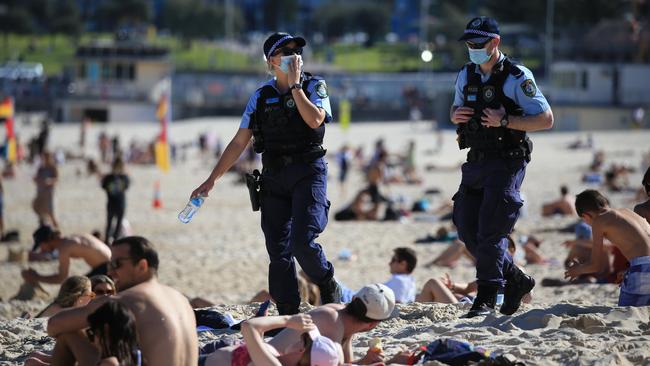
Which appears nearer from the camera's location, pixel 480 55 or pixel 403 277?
pixel 480 55

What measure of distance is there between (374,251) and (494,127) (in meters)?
9.01

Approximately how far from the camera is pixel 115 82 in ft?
Result: 205

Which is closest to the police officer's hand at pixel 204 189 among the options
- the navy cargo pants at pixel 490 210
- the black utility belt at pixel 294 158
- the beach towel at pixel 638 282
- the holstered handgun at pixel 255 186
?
the holstered handgun at pixel 255 186

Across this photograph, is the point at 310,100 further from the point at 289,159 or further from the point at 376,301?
the point at 376,301

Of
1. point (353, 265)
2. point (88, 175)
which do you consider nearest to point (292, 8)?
point (88, 175)

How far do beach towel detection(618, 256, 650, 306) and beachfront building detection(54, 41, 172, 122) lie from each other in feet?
174

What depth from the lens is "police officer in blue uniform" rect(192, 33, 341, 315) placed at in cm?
668

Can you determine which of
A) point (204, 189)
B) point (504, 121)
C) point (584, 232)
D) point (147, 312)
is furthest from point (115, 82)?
point (147, 312)

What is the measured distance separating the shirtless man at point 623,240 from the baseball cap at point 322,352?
7.47ft

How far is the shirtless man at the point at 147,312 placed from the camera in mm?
5133

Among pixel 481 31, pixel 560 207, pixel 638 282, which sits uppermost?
pixel 481 31

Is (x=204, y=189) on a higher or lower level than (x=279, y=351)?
higher

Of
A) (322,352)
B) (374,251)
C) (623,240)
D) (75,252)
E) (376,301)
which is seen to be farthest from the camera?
(374,251)

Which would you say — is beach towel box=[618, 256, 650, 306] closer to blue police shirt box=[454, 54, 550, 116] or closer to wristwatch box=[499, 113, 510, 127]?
blue police shirt box=[454, 54, 550, 116]
